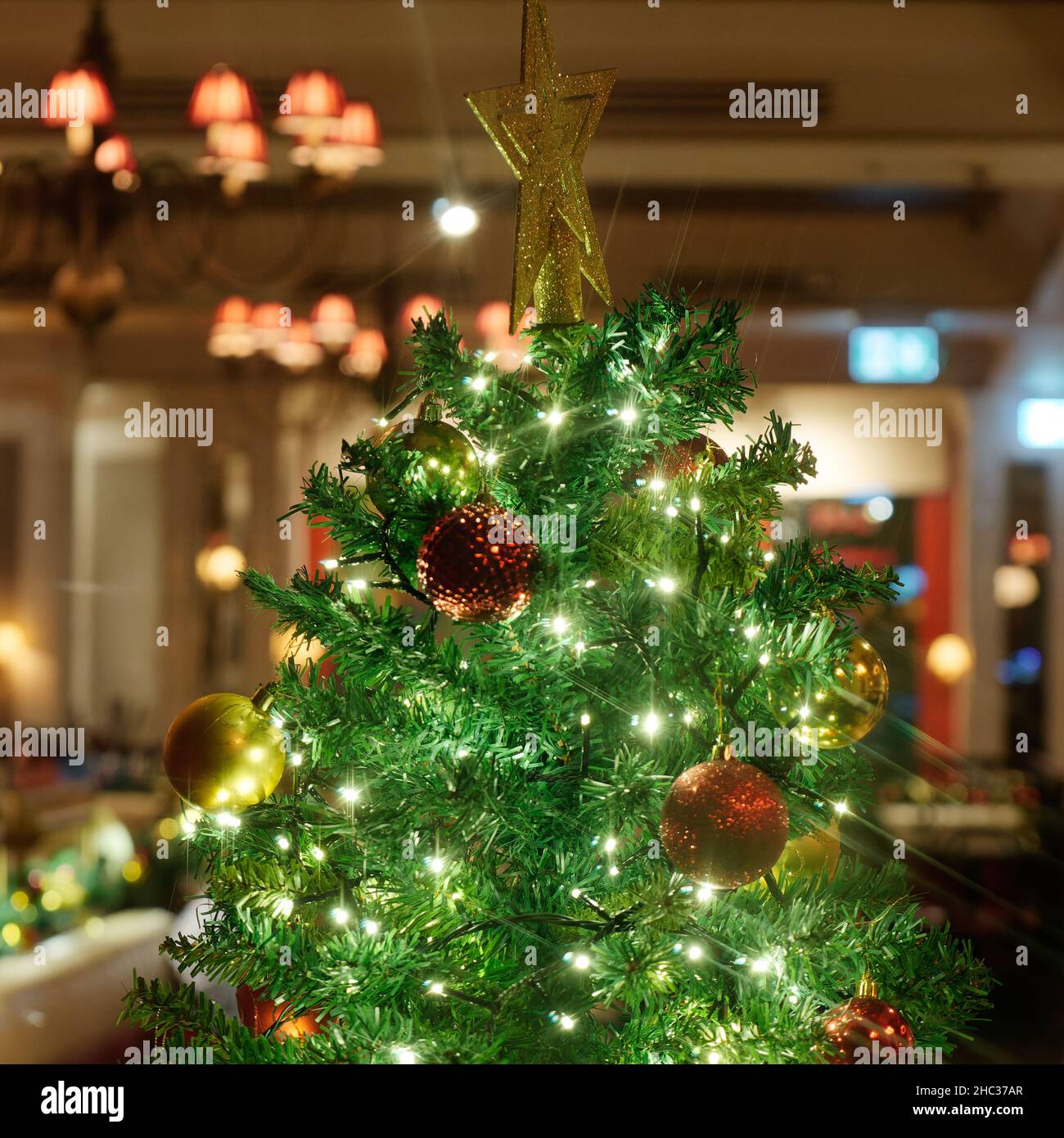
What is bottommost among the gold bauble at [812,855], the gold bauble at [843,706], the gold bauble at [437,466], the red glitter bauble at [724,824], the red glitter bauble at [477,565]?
the gold bauble at [812,855]

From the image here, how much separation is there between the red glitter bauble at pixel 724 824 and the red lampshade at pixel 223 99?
2.73 meters

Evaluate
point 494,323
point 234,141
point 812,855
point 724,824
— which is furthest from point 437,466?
point 494,323

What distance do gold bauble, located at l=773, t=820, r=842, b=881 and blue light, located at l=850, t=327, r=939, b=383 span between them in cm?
447

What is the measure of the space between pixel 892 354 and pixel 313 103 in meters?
3.32

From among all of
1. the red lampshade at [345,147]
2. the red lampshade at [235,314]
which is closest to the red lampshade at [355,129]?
the red lampshade at [345,147]

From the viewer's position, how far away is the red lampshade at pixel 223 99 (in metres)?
3.01

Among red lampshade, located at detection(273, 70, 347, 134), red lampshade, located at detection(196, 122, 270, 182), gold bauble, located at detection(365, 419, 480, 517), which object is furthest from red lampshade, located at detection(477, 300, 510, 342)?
gold bauble, located at detection(365, 419, 480, 517)

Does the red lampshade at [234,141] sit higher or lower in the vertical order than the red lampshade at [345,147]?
lower

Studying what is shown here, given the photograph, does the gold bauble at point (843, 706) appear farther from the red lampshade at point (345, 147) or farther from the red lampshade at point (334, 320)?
the red lampshade at point (334, 320)

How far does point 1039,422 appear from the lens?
5781mm

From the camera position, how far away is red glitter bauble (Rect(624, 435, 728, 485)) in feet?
3.64

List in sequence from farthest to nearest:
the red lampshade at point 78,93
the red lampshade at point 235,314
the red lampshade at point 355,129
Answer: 1. the red lampshade at point 235,314
2. the red lampshade at point 355,129
3. the red lampshade at point 78,93

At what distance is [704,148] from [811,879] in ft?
14.4
